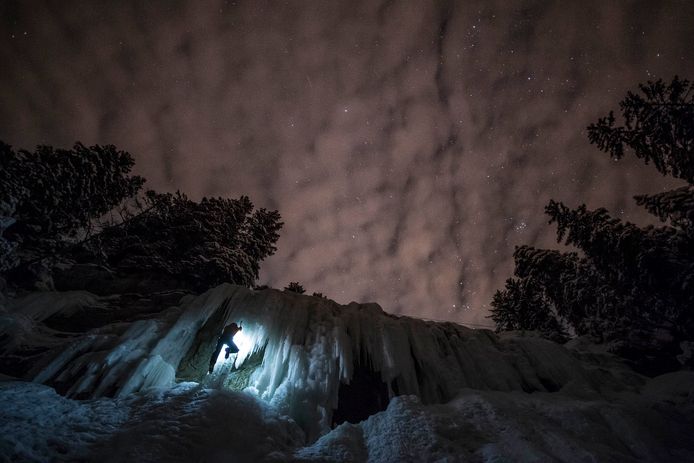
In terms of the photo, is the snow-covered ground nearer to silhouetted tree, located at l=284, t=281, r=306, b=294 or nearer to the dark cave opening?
the dark cave opening

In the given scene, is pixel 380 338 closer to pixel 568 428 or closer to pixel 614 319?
pixel 568 428

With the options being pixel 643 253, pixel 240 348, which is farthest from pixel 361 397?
pixel 643 253

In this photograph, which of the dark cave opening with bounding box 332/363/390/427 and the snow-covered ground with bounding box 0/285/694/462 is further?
the dark cave opening with bounding box 332/363/390/427

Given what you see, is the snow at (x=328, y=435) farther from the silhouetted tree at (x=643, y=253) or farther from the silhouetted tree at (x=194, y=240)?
the silhouetted tree at (x=194, y=240)

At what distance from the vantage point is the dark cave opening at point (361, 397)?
6.88m

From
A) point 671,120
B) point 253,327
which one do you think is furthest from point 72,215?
point 671,120

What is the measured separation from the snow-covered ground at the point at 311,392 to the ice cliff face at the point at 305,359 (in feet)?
0.12

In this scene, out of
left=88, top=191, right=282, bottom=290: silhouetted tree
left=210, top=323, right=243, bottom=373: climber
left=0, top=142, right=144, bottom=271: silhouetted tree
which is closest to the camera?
left=210, top=323, right=243, bottom=373: climber

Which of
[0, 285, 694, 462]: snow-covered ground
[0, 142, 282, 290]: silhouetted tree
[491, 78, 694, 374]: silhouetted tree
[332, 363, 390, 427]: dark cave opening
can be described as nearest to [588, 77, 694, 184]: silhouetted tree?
[491, 78, 694, 374]: silhouetted tree

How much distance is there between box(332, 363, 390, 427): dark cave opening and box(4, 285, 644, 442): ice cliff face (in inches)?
1.0

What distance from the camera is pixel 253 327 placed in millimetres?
8742

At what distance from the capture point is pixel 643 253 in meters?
9.46

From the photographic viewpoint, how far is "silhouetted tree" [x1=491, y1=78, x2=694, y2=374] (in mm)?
9242

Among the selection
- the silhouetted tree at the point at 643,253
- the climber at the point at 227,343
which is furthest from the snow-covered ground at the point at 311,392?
the silhouetted tree at the point at 643,253
